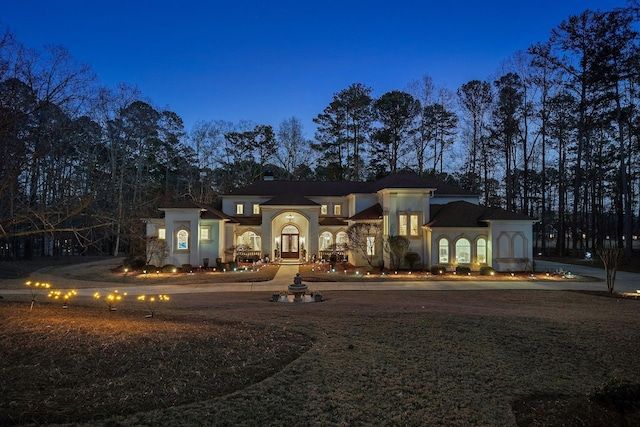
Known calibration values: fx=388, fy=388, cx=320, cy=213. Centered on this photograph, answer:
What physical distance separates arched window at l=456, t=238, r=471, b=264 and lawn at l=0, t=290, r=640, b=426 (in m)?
13.8

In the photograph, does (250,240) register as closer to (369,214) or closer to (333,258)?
(333,258)

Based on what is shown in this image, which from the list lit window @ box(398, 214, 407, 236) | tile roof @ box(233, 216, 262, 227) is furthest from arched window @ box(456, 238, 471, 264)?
tile roof @ box(233, 216, 262, 227)

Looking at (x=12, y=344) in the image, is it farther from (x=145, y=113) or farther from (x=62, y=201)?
(x=145, y=113)

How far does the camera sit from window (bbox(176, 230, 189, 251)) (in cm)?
2673

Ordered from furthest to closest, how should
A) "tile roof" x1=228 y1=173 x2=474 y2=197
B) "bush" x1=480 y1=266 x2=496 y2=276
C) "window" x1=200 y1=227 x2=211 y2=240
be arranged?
"tile roof" x1=228 y1=173 x2=474 y2=197
"window" x1=200 y1=227 x2=211 y2=240
"bush" x1=480 y1=266 x2=496 y2=276

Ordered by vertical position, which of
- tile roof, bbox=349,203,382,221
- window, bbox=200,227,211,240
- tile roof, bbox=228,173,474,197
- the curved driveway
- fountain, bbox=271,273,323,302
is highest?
tile roof, bbox=228,173,474,197

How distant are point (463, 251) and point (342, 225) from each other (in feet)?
31.4

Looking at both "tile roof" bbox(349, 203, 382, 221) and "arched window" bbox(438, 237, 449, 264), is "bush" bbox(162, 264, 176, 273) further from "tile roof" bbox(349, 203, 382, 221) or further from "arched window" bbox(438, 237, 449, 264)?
"arched window" bbox(438, 237, 449, 264)

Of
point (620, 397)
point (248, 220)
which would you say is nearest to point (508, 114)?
point (248, 220)

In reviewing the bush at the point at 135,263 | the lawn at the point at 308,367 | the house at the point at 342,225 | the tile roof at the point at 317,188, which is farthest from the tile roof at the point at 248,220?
the lawn at the point at 308,367

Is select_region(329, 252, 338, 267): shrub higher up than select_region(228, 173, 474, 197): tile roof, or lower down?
lower down

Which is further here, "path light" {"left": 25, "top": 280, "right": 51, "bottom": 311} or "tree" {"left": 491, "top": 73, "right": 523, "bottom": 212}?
"tree" {"left": 491, "top": 73, "right": 523, "bottom": 212}

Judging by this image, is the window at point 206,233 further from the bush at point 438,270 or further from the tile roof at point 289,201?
the bush at point 438,270

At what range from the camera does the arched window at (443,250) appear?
25.1 m
